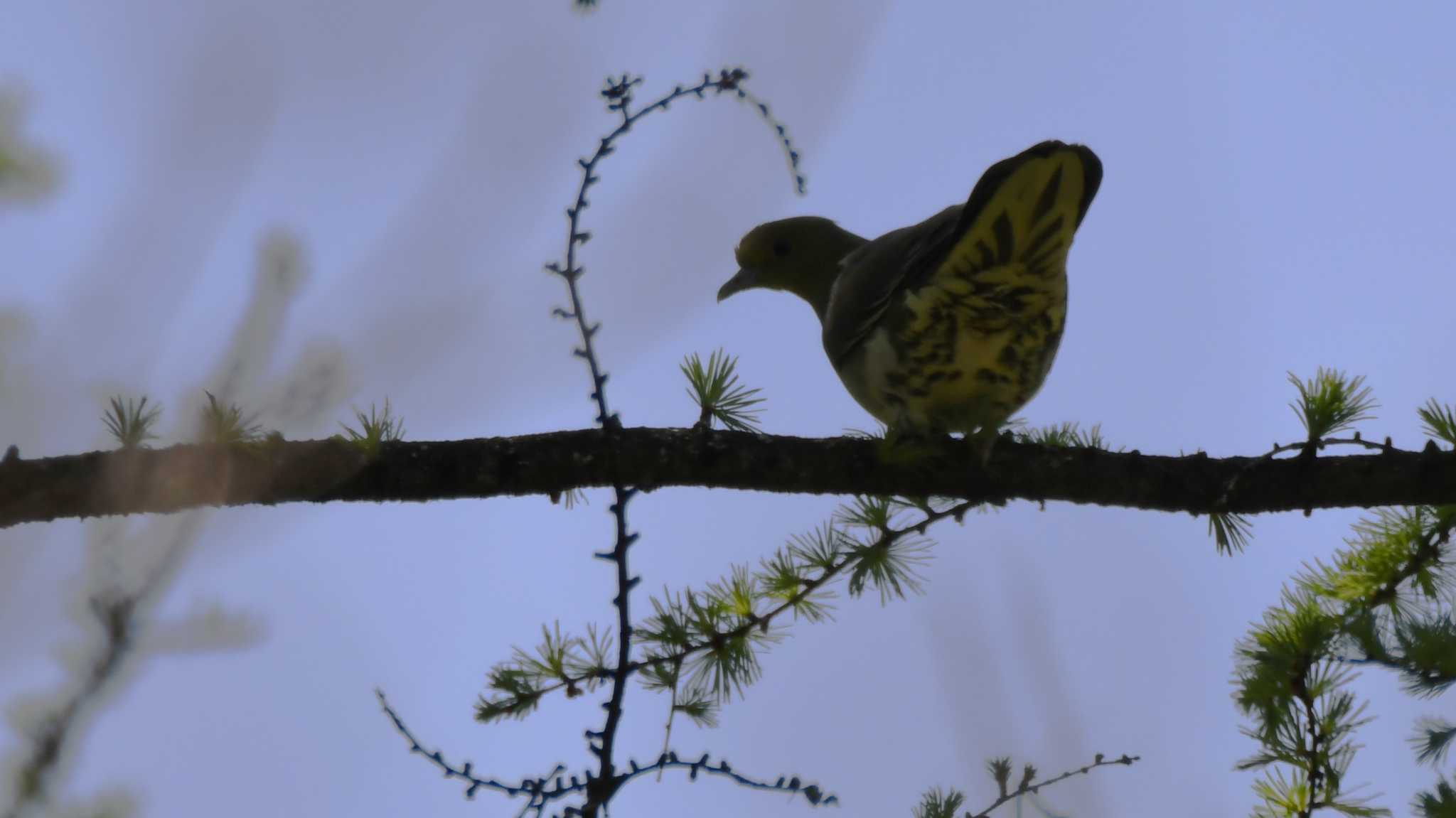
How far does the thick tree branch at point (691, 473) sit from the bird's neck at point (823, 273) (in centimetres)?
273

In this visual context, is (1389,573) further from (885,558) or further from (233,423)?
(233,423)

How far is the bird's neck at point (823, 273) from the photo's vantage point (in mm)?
6029

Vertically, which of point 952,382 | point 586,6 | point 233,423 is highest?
point 586,6

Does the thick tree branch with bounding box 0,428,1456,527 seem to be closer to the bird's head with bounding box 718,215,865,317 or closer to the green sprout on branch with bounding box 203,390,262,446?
the green sprout on branch with bounding box 203,390,262,446

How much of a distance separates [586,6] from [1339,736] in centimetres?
235

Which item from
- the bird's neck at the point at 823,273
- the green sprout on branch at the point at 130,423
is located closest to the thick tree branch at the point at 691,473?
the green sprout on branch at the point at 130,423

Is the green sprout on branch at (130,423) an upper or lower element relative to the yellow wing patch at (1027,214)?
lower

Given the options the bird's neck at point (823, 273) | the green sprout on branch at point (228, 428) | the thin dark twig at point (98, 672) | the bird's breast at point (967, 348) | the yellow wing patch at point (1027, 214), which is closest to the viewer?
the thin dark twig at point (98, 672)

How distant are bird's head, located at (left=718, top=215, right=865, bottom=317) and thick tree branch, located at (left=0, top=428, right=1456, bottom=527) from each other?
2797 mm

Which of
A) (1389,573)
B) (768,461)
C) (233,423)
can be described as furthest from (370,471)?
(1389,573)

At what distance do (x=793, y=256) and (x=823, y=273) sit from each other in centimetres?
18

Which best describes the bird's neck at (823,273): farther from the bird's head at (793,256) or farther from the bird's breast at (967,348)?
the bird's breast at (967,348)

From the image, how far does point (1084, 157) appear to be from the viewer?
3.54 m

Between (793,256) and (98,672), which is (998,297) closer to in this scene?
(793,256)
